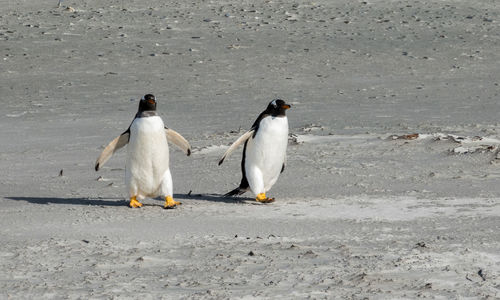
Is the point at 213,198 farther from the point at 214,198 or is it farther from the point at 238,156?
the point at 238,156

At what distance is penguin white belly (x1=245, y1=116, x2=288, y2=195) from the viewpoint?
6738 mm

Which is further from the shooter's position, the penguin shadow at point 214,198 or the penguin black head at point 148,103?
the penguin shadow at point 214,198

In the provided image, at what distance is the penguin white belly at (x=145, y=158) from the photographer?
651 cm

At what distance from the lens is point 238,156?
8.24 m

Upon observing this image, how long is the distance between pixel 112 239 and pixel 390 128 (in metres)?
4.91

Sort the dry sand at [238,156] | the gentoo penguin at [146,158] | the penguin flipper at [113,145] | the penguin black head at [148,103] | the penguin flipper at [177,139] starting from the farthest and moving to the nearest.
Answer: the penguin flipper at [177,139] → the penguin flipper at [113,145] → the gentoo penguin at [146,158] → the penguin black head at [148,103] → the dry sand at [238,156]

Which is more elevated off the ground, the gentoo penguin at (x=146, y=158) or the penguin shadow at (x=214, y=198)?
the gentoo penguin at (x=146, y=158)

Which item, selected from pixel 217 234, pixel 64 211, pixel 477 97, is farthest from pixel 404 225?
pixel 477 97

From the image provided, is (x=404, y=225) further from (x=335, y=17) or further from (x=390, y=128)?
(x=335, y=17)

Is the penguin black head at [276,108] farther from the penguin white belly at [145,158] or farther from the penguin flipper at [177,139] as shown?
the penguin white belly at [145,158]

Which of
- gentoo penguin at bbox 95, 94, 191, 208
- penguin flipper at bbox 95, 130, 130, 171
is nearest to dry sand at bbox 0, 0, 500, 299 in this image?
gentoo penguin at bbox 95, 94, 191, 208

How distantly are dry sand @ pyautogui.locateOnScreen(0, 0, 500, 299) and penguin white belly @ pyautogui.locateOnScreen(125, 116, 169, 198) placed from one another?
0.18 m

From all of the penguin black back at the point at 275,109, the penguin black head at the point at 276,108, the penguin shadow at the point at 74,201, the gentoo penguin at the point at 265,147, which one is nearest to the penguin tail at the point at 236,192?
the gentoo penguin at the point at 265,147

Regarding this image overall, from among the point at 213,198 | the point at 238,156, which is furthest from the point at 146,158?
the point at 238,156
